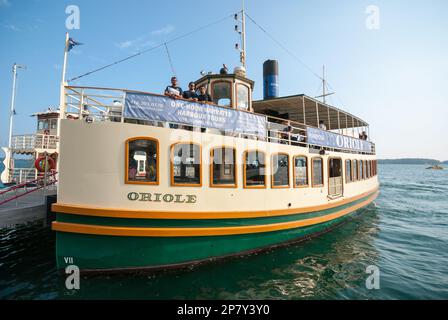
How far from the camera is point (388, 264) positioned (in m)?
6.80

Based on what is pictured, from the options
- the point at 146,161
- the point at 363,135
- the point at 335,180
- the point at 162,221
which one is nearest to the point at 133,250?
the point at 162,221

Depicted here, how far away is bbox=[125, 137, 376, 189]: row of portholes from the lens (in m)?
5.44

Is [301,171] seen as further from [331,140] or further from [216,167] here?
[216,167]

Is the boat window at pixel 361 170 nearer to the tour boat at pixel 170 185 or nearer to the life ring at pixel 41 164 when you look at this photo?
the tour boat at pixel 170 185

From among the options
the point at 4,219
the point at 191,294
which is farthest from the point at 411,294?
the point at 4,219

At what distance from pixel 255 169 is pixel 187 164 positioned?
2.41m

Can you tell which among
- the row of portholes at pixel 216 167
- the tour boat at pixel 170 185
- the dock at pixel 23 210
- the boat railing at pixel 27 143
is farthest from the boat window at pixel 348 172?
the boat railing at pixel 27 143

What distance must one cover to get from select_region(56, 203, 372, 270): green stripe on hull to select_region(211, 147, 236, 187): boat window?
1614 mm

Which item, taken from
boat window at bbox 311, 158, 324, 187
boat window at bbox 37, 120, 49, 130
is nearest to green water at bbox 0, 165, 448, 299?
boat window at bbox 311, 158, 324, 187

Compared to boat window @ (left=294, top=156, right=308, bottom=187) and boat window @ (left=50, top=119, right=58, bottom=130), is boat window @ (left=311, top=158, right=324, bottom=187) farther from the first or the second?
boat window @ (left=50, top=119, right=58, bottom=130)

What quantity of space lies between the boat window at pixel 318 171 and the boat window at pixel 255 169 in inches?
113

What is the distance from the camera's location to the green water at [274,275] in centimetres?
491
